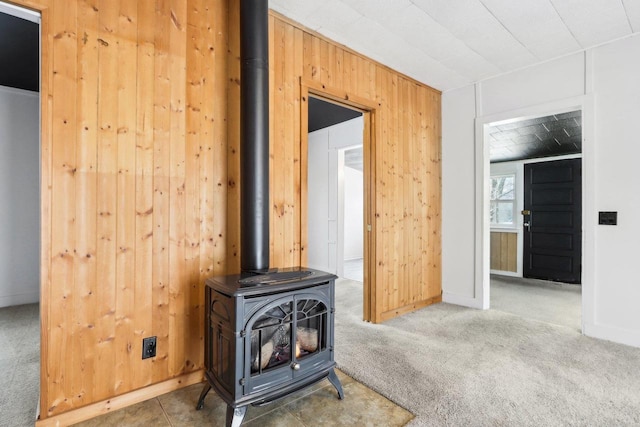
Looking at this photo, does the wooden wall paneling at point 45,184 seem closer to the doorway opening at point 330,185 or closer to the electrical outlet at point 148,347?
the electrical outlet at point 148,347

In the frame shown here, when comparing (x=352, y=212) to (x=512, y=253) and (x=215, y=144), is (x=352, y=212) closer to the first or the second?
(x=512, y=253)

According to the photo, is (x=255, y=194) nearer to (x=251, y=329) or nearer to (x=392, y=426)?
(x=251, y=329)

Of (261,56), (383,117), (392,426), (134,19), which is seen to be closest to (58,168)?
(134,19)

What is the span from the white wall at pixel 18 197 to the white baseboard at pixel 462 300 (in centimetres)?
505

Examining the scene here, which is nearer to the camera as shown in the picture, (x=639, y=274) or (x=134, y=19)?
(x=134, y=19)

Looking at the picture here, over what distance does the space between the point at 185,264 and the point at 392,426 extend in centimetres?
151

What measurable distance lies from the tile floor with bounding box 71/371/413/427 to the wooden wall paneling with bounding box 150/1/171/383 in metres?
0.20

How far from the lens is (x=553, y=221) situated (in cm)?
562

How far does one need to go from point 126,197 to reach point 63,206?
29 cm

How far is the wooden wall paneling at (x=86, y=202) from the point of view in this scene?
1.73 m

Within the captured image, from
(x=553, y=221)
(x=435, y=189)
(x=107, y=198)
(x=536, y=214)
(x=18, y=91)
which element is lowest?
(x=553, y=221)

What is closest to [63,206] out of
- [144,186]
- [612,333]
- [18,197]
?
[144,186]

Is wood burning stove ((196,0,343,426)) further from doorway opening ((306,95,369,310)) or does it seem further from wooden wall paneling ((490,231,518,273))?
wooden wall paneling ((490,231,518,273))

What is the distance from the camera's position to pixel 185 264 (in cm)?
208
